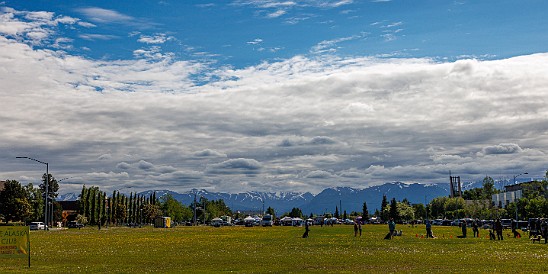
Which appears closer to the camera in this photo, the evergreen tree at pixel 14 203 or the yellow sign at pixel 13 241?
the yellow sign at pixel 13 241

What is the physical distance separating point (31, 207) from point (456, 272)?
542ft

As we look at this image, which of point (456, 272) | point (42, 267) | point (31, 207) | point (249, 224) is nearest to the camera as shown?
point (456, 272)

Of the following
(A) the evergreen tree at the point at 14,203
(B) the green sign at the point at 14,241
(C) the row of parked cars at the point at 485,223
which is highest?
(A) the evergreen tree at the point at 14,203

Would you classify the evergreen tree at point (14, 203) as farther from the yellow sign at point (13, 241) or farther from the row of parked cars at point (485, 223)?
the yellow sign at point (13, 241)

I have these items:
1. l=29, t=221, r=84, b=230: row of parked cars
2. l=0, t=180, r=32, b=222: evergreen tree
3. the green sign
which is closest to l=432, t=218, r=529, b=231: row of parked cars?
the green sign

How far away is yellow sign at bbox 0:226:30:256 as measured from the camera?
1256 inches

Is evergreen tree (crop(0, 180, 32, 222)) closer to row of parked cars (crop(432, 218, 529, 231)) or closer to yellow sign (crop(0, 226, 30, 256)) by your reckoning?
row of parked cars (crop(432, 218, 529, 231))

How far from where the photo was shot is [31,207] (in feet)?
573

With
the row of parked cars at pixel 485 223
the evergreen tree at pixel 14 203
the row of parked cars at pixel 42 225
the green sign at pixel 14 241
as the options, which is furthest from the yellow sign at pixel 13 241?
the evergreen tree at pixel 14 203

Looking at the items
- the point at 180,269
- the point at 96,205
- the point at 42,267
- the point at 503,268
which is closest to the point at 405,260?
the point at 503,268

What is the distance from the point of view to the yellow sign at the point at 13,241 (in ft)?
105

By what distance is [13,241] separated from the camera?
3212 centimetres

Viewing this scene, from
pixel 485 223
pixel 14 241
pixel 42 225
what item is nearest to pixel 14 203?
pixel 42 225

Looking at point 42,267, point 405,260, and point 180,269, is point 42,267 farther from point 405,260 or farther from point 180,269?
point 405,260
